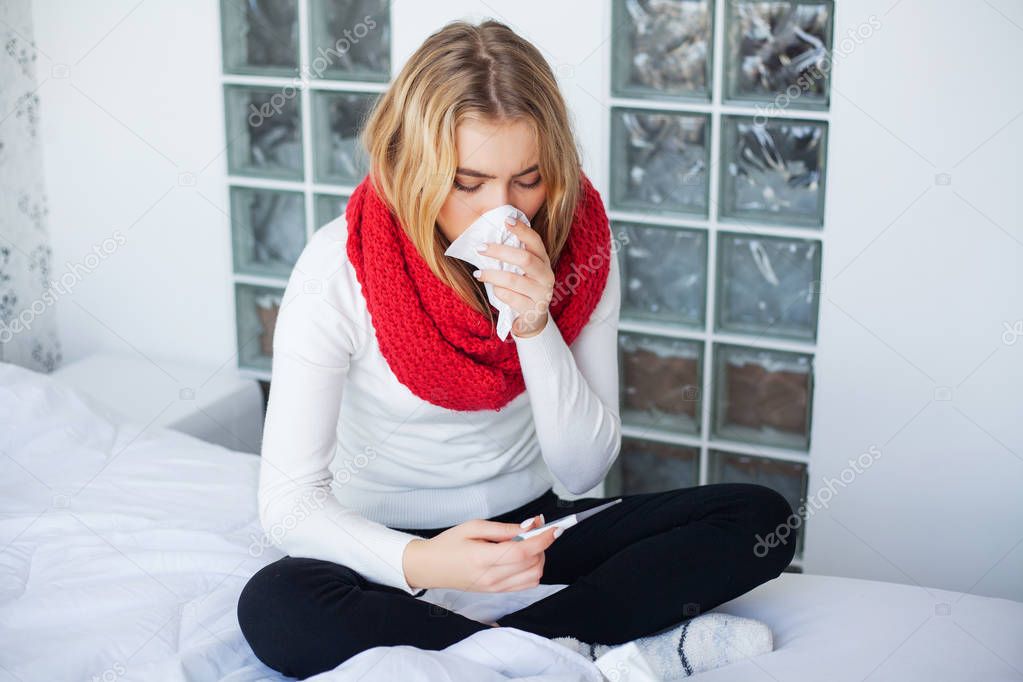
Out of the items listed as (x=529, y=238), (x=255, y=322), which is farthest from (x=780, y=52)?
(x=255, y=322)

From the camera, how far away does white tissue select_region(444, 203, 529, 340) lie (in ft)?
4.30

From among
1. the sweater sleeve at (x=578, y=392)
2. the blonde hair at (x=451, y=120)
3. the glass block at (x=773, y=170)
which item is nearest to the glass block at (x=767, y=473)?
the glass block at (x=773, y=170)

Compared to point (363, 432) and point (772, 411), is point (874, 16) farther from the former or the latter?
point (363, 432)

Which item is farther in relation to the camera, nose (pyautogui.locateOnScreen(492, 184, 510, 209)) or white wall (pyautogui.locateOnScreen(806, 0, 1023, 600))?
white wall (pyautogui.locateOnScreen(806, 0, 1023, 600))

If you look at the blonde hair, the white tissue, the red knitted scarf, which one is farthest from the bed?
the blonde hair

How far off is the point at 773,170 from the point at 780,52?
194 mm

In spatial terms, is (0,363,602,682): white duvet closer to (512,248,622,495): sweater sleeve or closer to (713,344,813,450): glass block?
(512,248,622,495): sweater sleeve

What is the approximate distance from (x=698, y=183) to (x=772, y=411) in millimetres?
427

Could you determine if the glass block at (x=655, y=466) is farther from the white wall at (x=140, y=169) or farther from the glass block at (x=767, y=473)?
the white wall at (x=140, y=169)

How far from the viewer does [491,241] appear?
133 centimetres

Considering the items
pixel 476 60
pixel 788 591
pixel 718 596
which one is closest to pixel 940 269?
pixel 788 591

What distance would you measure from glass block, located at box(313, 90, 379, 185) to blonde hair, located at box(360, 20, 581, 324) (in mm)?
743

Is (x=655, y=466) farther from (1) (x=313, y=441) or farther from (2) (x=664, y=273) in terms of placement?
(1) (x=313, y=441)

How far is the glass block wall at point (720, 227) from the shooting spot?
1.84 m
